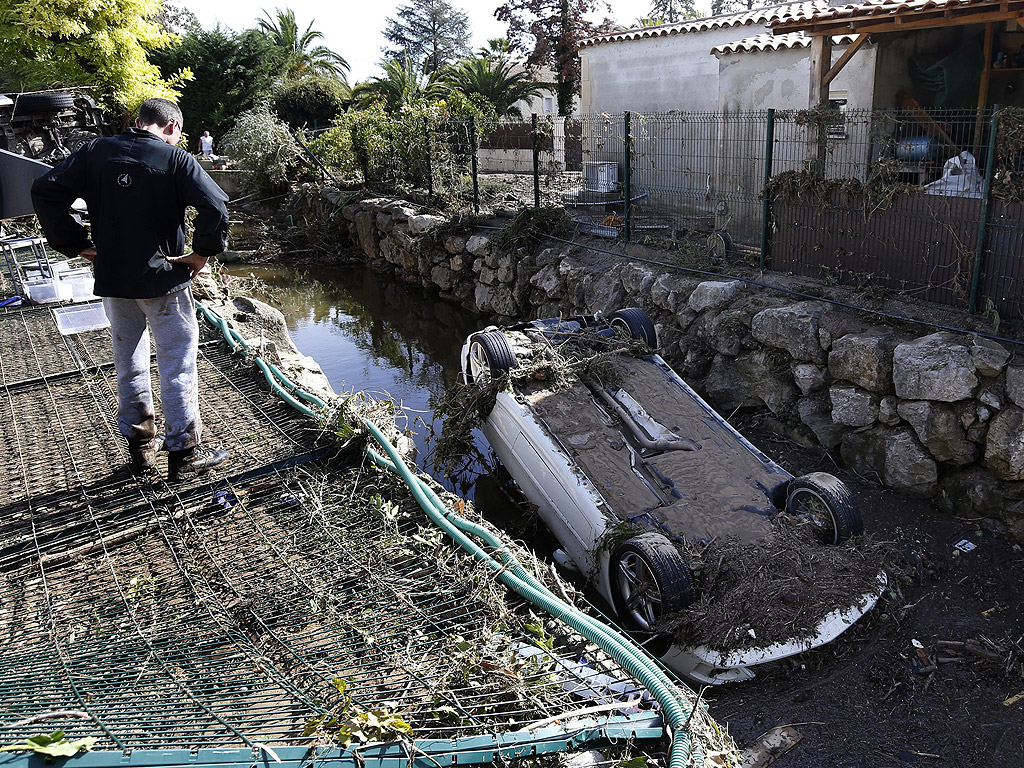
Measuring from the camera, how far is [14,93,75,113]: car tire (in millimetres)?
9766

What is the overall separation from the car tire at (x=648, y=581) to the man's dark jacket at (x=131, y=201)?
313cm

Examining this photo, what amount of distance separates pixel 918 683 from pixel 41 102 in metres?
11.0

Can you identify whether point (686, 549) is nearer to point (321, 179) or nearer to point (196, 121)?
point (321, 179)

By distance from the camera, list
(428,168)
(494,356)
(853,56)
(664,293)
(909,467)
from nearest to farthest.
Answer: (909,467) → (494,356) → (664,293) → (853,56) → (428,168)

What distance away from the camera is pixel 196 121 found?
3127 cm

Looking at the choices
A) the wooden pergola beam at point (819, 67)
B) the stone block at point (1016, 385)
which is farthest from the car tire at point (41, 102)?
the stone block at point (1016, 385)

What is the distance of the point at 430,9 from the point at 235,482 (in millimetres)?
71331

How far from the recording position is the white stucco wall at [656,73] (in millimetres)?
14359

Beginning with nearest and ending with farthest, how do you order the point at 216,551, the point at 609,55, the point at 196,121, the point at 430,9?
the point at 216,551 < the point at 609,55 < the point at 196,121 < the point at 430,9

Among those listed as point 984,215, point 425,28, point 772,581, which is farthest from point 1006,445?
point 425,28

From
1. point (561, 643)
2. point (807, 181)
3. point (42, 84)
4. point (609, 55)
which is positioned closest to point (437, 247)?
point (609, 55)

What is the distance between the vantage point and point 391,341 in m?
13.1

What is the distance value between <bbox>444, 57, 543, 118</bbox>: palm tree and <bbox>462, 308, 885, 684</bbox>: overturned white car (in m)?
19.9

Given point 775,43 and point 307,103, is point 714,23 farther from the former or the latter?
point 307,103
